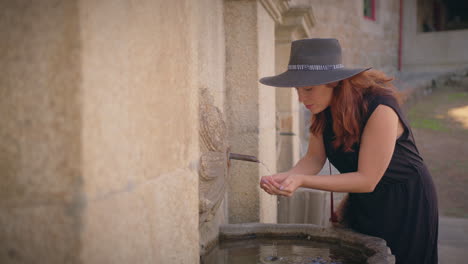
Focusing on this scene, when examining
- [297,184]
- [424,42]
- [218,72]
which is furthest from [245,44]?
[424,42]

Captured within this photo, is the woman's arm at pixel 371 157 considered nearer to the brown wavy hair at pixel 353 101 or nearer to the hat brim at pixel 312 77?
the brown wavy hair at pixel 353 101

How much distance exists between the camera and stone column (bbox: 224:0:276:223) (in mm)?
2877

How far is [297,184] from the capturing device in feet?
6.19

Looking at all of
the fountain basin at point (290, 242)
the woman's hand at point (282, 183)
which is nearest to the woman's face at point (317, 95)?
the woman's hand at point (282, 183)

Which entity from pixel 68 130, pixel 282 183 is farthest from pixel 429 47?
pixel 68 130

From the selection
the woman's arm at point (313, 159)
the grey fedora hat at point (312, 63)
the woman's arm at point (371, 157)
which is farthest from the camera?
the woman's arm at point (313, 159)

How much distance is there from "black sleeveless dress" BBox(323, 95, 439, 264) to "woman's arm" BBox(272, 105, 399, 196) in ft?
0.52

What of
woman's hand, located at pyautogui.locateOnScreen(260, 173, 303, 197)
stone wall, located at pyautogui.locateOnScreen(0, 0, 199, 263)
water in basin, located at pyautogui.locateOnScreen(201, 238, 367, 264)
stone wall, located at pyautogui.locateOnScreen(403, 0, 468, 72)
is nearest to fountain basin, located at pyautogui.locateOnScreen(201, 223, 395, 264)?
water in basin, located at pyautogui.locateOnScreen(201, 238, 367, 264)

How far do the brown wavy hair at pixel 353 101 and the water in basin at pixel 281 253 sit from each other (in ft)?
1.69

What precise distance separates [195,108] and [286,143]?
11.2 ft

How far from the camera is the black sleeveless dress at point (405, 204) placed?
2.03m

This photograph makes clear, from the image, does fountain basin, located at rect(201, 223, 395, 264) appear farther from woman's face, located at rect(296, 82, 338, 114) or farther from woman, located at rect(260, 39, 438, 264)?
woman's face, located at rect(296, 82, 338, 114)

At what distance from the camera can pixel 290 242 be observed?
238 centimetres

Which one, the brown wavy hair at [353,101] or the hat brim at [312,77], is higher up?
the hat brim at [312,77]
